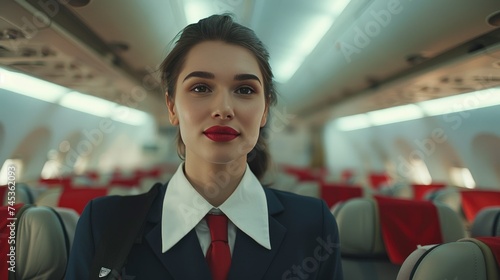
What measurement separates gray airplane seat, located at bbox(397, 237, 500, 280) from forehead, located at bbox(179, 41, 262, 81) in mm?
1028

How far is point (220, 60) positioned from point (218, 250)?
0.73 m

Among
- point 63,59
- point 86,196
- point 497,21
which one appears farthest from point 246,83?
point 63,59

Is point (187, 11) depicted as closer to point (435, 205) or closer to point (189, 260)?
point (189, 260)

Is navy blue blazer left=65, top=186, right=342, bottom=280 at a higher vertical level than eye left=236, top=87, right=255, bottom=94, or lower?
lower

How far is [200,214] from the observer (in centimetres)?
137

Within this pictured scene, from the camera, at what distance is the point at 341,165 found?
1633 centimetres

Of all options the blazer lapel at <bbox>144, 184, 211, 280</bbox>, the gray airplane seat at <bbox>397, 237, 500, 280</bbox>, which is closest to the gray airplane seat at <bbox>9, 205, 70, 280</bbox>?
the blazer lapel at <bbox>144, 184, 211, 280</bbox>

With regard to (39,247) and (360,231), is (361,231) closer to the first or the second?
(360,231)

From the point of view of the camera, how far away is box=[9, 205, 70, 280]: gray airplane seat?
163cm

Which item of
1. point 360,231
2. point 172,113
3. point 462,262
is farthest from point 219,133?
point 360,231

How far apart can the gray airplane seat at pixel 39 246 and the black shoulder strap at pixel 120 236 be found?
57cm

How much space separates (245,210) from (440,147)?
5.39 metres

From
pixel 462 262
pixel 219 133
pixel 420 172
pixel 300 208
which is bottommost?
pixel 462 262

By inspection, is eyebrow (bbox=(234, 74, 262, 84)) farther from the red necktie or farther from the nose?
the red necktie
